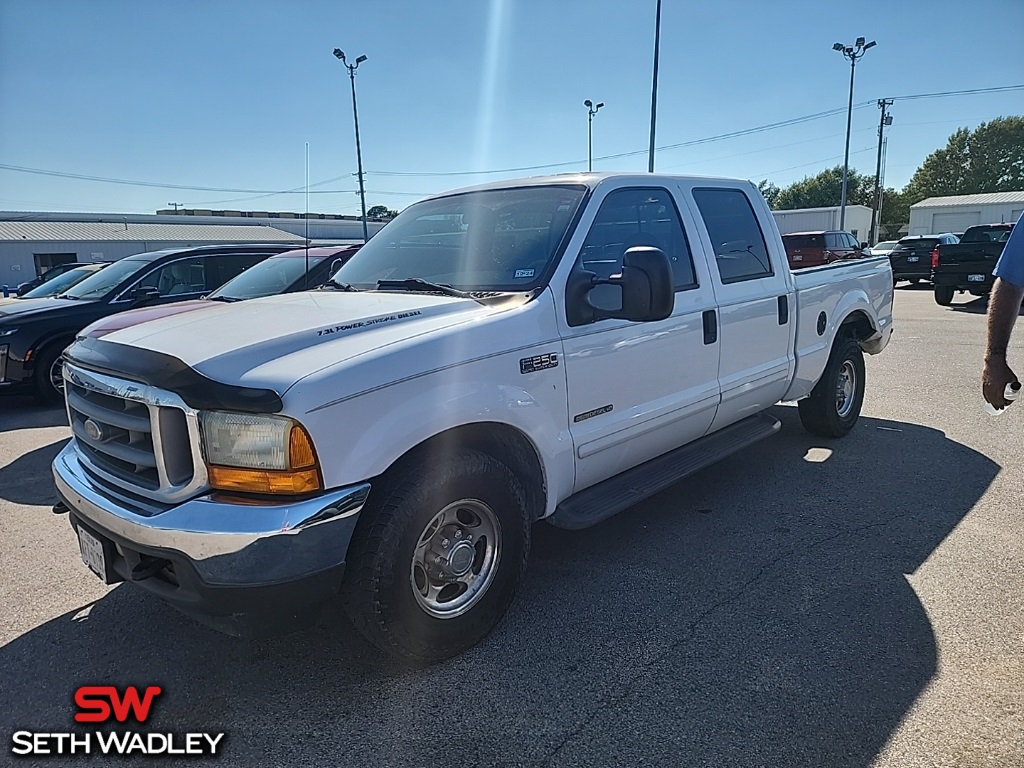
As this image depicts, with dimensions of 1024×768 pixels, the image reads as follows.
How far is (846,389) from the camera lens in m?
5.87

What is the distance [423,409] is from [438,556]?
0.63 meters

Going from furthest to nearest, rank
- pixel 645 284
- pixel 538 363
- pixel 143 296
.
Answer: pixel 143 296 < pixel 538 363 < pixel 645 284

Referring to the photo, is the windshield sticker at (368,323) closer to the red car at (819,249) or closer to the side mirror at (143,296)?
the side mirror at (143,296)

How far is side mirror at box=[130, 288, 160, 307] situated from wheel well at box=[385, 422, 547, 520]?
6.81 meters

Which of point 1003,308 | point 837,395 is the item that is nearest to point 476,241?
point 1003,308

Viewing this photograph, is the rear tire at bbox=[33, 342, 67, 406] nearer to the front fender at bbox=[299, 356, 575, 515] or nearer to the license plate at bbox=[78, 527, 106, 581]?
the license plate at bbox=[78, 527, 106, 581]

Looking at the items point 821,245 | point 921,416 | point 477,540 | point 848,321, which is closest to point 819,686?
point 477,540

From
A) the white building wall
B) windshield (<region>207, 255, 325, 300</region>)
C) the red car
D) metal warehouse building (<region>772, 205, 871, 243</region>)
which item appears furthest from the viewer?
the white building wall

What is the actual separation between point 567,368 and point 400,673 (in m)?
1.45

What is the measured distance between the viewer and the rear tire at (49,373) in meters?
7.60

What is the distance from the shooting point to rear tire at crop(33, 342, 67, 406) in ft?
24.9

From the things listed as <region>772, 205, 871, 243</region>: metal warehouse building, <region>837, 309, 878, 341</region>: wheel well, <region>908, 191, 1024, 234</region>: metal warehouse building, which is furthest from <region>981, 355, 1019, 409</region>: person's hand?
<region>908, 191, 1024, 234</region>: metal warehouse building

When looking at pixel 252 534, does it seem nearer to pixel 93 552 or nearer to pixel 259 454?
pixel 259 454

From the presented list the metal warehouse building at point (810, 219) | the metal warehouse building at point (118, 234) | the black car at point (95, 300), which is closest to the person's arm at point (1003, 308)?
the black car at point (95, 300)
